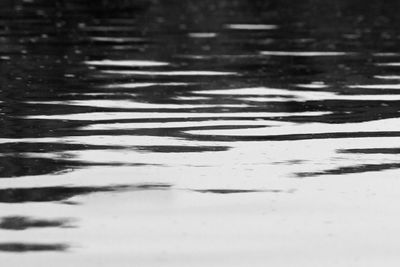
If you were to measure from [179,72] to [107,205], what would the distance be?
7279 mm

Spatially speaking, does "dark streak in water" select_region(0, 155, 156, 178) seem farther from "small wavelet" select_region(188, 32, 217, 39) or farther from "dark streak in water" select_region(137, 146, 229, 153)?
"small wavelet" select_region(188, 32, 217, 39)

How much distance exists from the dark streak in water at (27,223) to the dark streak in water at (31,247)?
37cm

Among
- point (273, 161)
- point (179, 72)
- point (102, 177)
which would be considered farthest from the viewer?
point (179, 72)

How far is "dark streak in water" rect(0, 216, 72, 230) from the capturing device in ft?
20.1

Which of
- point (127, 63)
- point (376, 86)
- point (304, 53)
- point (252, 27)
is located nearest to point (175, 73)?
point (127, 63)

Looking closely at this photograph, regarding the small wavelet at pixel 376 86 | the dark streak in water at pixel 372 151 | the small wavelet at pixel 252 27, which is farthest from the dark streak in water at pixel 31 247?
the small wavelet at pixel 252 27

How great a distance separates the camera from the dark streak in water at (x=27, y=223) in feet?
20.1

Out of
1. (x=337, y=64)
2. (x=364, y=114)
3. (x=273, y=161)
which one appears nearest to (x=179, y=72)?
(x=337, y=64)

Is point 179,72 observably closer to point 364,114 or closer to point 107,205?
point 364,114

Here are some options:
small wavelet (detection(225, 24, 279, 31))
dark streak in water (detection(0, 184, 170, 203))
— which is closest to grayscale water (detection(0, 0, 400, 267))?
dark streak in water (detection(0, 184, 170, 203))

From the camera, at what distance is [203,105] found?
433 inches

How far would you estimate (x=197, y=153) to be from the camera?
8.36 metres

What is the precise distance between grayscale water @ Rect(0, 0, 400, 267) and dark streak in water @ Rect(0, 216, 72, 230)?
0.02m

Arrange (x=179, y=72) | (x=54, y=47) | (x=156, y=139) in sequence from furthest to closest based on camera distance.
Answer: (x=54, y=47)
(x=179, y=72)
(x=156, y=139)
